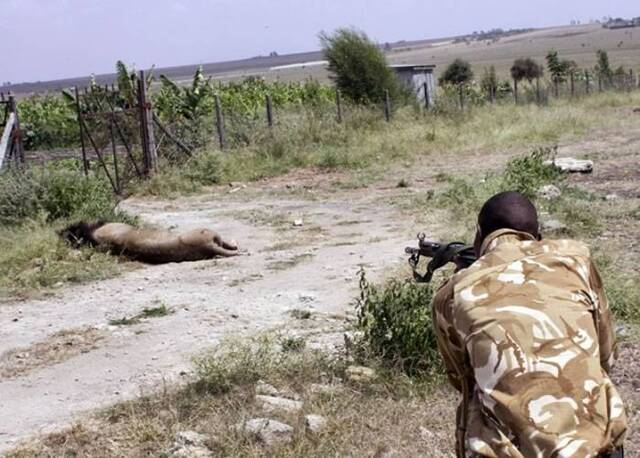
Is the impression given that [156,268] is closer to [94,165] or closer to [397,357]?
[397,357]

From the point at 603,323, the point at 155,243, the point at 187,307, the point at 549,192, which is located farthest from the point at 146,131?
the point at 603,323

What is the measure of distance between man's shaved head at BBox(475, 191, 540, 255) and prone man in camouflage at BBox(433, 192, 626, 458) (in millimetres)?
13

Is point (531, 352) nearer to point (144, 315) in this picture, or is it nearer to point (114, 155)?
point (144, 315)

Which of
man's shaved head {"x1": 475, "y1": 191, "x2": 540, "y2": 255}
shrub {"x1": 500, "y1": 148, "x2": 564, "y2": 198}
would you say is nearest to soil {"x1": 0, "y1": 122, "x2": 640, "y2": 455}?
shrub {"x1": 500, "y1": 148, "x2": 564, "y2": 198}

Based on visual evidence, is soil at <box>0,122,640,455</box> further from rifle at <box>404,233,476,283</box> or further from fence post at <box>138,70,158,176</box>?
fence post at <box>138,70,158,176</box>

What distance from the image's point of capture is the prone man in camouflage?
264 cm

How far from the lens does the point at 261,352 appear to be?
242 inches

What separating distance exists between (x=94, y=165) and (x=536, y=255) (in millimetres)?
16015

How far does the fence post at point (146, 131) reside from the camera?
54.5 ft

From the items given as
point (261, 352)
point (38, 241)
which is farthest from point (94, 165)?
point (261, 352)

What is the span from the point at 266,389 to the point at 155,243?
5.34 m

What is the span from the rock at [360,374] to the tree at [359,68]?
69.6 feet

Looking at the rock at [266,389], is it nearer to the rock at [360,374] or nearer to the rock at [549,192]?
the rock at [360,374]

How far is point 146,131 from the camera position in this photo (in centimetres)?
1686
